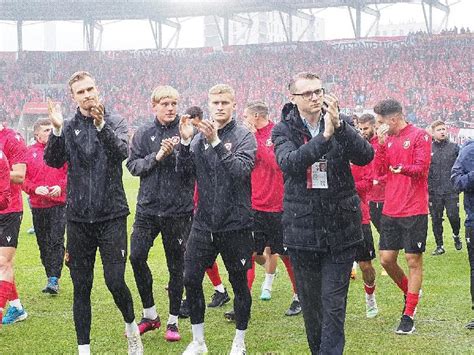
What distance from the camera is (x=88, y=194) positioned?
511 centimetres

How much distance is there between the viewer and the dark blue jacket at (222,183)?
5344 mm

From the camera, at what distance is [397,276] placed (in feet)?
21.6

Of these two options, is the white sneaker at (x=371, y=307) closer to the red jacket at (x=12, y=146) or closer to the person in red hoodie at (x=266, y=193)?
the person in red hoodie at (x=266, y=193)

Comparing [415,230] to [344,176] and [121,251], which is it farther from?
[121,251]

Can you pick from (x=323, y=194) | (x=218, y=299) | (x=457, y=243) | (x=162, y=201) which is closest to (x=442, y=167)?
(x=457, y=243)

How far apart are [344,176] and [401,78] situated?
1501 inches

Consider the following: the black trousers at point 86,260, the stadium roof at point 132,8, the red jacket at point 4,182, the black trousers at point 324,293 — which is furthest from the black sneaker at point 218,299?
the stadium roof at point 132,8

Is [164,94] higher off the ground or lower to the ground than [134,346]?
higher

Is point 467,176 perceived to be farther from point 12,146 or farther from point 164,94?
point 12,146

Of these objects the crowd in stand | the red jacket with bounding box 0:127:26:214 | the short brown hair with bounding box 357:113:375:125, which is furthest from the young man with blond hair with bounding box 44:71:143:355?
the crowd in stand

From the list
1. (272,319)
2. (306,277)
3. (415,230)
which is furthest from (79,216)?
(415,230)

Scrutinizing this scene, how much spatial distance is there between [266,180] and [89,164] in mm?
2463

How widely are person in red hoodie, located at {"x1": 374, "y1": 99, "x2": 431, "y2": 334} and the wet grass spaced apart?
0.39 meters

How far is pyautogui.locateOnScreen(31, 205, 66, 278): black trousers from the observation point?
802 centimetres
